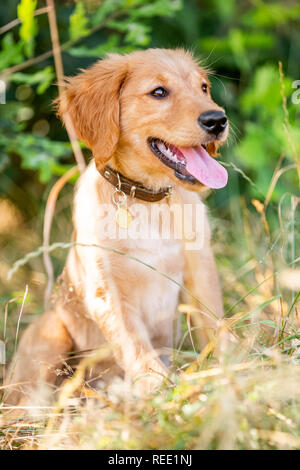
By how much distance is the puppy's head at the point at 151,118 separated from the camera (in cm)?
253

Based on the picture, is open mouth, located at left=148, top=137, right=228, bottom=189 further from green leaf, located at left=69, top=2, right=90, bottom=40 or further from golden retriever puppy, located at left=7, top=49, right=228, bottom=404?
green leaf, located at left=69, top=2, right=90, bottom=40

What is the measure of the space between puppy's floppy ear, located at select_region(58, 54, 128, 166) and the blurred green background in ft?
2.95

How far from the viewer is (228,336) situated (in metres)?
2.54

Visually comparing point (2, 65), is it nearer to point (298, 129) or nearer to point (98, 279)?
point (98, 279)

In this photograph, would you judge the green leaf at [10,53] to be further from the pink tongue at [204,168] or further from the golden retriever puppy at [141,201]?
the pink tongue at [204,168]

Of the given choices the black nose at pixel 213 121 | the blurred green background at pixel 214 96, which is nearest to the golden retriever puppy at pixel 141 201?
the black nose at pixel 213 121

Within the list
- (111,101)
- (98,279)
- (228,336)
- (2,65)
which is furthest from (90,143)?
(2,65)

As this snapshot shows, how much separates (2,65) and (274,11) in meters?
2.69

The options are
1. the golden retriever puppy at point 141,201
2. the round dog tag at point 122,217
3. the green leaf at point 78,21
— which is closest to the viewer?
the golden retriever puppy at point 141,201

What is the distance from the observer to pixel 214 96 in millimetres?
5102

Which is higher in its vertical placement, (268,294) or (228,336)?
(268,294)

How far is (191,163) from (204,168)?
7 centimetres
